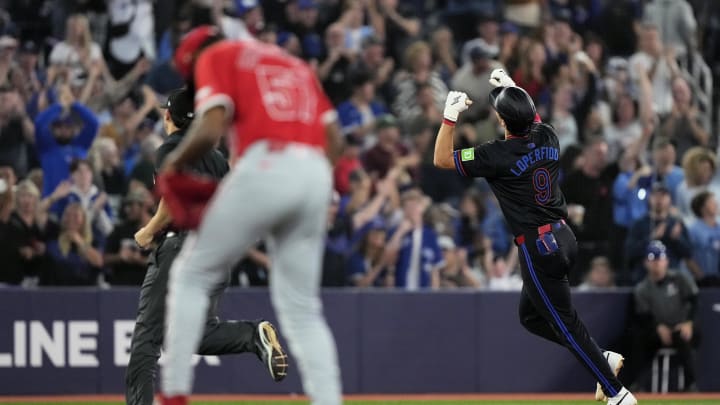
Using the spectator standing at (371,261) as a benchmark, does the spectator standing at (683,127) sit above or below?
above

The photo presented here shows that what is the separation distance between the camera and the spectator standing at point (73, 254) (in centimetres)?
1176

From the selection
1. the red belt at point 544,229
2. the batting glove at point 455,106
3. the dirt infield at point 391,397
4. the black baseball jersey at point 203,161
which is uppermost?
the batting glove at point 455,106

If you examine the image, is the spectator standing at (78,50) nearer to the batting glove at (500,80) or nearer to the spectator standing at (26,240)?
the spectator standing at (26,240)

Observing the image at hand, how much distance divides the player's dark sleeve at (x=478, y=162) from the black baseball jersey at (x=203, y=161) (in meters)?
1.57

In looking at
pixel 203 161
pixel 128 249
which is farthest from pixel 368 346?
pixel 203 161

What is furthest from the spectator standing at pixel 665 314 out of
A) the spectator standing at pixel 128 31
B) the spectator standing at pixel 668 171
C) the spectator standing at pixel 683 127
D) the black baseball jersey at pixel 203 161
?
the spectator standing at pixel 128 31

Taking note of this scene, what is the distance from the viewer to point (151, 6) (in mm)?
14758

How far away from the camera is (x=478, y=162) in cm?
788

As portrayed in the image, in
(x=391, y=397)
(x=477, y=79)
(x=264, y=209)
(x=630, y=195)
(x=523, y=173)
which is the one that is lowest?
(x=391, y=397)

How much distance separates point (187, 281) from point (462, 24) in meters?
11.0

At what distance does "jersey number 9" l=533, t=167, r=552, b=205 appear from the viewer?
309 inches

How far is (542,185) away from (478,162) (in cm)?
42

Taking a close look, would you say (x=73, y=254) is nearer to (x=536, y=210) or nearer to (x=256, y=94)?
(x=536, y=210)

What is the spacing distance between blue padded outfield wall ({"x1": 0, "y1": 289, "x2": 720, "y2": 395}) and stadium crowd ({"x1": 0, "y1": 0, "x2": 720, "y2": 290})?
1.77 feet
